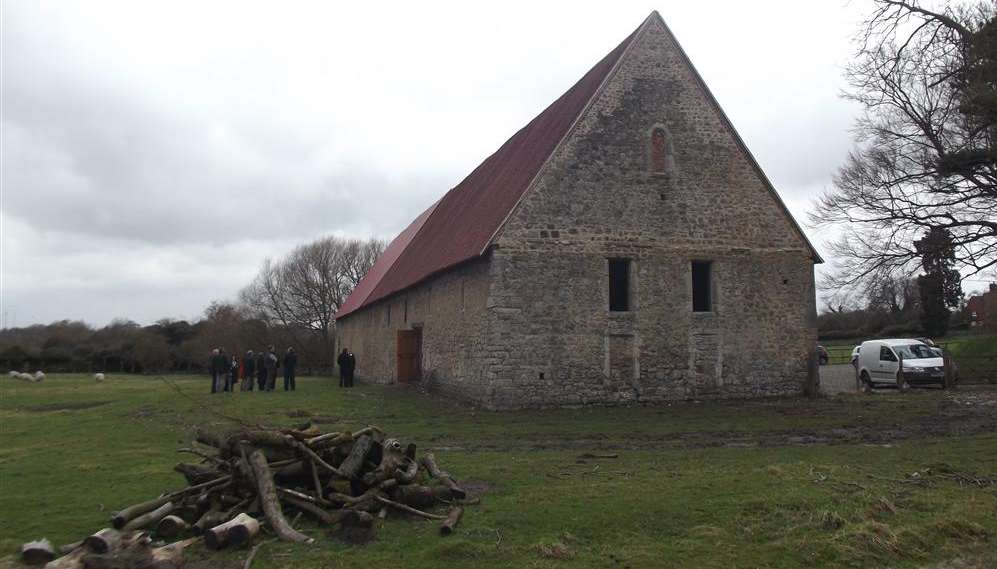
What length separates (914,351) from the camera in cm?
2305

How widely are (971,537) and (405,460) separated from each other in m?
5.44

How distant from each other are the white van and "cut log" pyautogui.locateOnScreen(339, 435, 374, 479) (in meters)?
19.6

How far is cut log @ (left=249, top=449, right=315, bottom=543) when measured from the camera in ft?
20.5

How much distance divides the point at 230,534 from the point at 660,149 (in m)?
14.5

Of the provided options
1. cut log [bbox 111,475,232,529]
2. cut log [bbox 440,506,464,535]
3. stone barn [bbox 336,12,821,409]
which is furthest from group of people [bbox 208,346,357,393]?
cut log [bbox 440,506,464,535]

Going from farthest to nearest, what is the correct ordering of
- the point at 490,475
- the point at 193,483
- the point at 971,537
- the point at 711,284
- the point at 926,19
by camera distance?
1. the point at 711,284
2. the point at 926,19
3. the point at 490,475
4. the point at 193,483
5. the point at 971,537

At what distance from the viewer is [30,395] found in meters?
26.5

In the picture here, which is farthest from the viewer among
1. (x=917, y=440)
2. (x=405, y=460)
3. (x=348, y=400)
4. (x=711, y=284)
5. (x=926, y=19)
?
(x=348, y=400)

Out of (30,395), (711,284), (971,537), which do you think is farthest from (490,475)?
(30,395)

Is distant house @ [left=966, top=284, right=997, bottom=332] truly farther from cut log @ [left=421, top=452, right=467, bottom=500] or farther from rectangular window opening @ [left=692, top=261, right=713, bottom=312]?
cut log @ [left=421, top=452, right=467, bottom=500]

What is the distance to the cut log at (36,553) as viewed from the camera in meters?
5.82

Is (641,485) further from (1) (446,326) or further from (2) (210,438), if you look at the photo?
(1) (446,326)

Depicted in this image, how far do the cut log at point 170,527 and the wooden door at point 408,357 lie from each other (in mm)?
17579

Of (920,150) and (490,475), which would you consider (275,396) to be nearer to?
(490,475)
